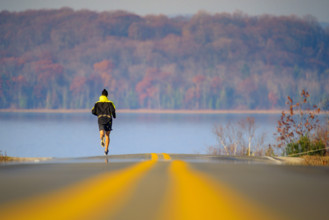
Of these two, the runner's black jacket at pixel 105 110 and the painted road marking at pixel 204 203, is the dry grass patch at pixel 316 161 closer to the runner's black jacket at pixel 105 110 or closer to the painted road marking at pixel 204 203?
the runner's black jacket at pixel 105 110

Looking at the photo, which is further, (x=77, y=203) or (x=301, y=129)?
(x=301, y=129)

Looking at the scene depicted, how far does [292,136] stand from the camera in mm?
28547

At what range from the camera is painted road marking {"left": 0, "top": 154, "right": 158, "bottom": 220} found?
636cm

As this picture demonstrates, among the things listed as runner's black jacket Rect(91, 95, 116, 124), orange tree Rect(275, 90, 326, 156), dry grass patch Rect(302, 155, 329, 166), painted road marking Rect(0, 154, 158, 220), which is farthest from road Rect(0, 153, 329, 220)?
orange tree Rect(275, 90, 326, 156)

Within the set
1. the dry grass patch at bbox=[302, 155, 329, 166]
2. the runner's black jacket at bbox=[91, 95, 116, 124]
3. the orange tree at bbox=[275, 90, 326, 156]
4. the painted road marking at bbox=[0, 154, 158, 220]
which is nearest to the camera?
the painted road marking at bbox=[0, 154, 158, 220]

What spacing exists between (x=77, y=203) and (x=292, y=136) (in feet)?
74.1

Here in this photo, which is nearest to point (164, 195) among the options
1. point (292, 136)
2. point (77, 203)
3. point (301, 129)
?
point (77, 203)

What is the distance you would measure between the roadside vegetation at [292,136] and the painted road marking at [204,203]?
24.4 ft

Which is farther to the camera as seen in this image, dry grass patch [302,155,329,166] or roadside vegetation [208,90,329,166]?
roadside vegetation [208,90,329,166]

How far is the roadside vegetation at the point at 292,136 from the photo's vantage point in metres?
20.3

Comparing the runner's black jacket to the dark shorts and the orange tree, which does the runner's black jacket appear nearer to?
the dark shorts

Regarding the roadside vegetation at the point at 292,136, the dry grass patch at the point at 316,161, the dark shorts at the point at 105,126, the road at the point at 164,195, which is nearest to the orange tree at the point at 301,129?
the roadside vegetation at the point at 292,136

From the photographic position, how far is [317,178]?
432 inches

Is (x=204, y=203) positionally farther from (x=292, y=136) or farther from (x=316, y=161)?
(x=292, y=136)
